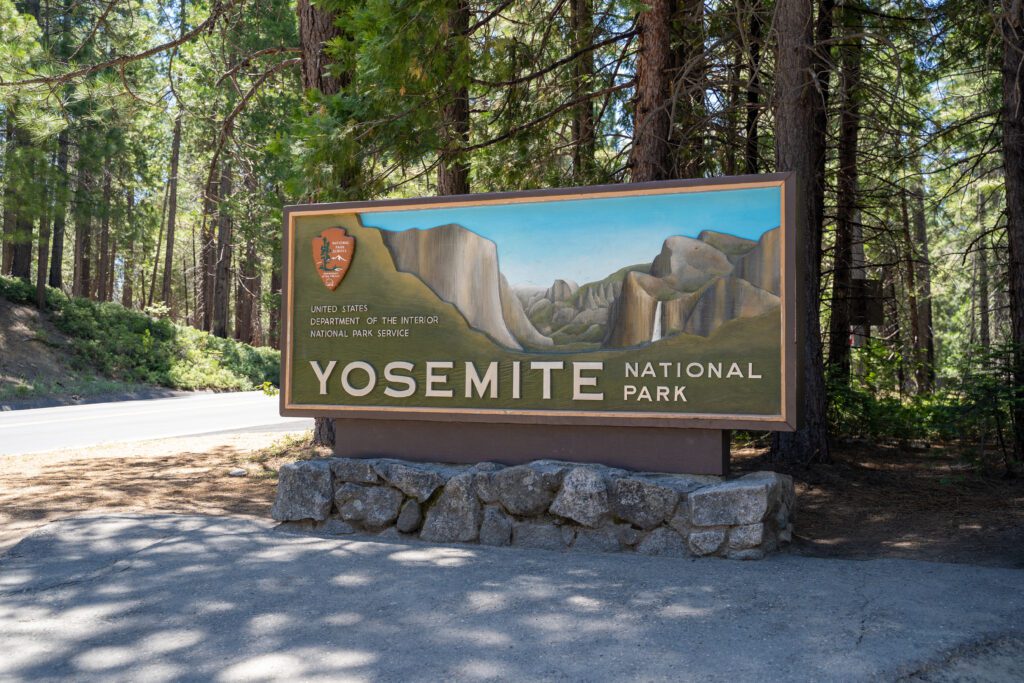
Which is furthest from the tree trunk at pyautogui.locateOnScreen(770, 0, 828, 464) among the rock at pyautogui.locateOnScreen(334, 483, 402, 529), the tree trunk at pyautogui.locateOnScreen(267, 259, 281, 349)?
the tree trunk at pyautogui.locateOnScreen(267, 259, 281, 349)

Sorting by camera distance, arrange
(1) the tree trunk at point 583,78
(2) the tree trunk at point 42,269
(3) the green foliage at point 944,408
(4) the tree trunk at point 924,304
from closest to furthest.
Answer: (3) the green foliage at point 944,408 → (1) the tree trunk at point 583,78 → (4) the tree trunk at point 924,304 → (2) the tree trunk at point 42,269

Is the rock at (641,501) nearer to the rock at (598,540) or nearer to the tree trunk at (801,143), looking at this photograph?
the rock at (598,540)

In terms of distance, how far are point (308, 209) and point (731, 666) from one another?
204 inches

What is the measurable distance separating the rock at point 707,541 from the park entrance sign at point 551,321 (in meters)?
0.51

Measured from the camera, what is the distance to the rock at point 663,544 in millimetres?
6062

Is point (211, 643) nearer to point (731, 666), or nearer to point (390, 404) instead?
point (731, 666)

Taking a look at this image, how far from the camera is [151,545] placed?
241 inches

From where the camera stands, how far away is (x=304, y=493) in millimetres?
7031

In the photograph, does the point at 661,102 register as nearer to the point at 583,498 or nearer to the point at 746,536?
the point at 583,498

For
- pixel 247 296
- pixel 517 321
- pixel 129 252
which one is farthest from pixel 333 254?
pixel 129 252

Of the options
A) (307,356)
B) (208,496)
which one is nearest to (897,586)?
(307,356)

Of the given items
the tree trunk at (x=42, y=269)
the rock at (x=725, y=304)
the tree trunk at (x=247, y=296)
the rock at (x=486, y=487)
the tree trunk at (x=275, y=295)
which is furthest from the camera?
the tree trunk at (x=247, y=296)

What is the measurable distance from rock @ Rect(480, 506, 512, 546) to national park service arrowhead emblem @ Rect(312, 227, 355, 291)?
235 centimetres

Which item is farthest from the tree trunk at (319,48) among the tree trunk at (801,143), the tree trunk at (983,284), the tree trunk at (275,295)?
the tree trunk at (275,295)
